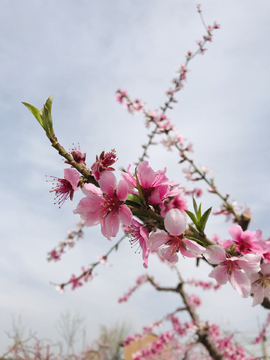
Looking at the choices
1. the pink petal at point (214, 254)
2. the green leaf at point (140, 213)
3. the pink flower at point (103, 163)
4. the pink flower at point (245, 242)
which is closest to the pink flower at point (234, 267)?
the pink petal at point (214, 254)

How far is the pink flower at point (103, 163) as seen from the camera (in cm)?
88

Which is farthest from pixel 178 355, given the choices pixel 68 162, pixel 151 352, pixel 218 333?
pixel 68 162

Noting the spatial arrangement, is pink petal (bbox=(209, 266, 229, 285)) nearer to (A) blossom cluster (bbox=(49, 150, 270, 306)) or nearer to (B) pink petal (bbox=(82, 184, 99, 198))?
(A) blossom cluster (bbox=(49, 150, 270, 306))

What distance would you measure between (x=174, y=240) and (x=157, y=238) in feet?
0.33

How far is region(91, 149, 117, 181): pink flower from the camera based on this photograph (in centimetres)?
88

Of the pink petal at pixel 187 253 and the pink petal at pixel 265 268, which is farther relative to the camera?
the pink petal at pixel 265 268

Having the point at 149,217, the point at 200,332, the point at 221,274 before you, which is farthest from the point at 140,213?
the point at 200,332

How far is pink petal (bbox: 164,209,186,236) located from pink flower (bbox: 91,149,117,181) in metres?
0.28

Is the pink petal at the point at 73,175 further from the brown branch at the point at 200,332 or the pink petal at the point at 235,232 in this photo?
the brown branch at the point at 200,332

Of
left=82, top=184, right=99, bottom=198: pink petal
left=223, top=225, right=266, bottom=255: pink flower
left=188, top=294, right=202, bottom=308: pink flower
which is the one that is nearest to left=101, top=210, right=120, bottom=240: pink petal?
left=82, top=184, right=99, bottom=198: pink petal

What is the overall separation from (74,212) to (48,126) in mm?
337

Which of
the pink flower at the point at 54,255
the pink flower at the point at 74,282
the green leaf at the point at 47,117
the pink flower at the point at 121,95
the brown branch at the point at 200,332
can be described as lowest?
the brown branch at the point at 200,332

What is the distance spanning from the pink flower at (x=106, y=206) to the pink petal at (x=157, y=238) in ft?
0.33

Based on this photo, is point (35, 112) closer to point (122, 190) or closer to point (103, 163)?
point (103, 163)
